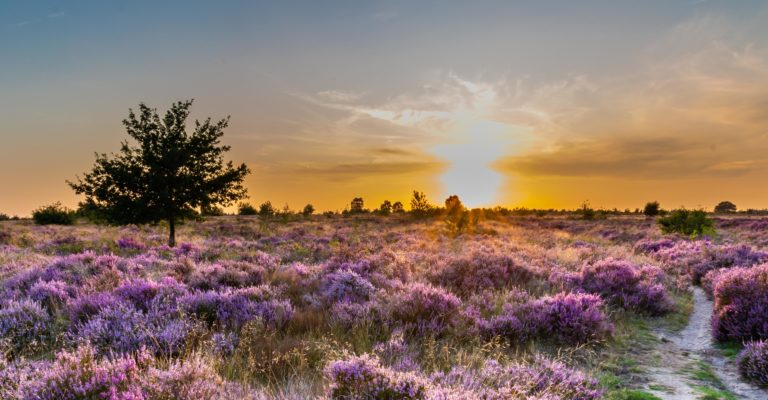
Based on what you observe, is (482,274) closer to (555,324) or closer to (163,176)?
(555,324)

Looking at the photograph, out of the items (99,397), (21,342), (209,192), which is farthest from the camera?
(209,192)

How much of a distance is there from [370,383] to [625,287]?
25.4 ft

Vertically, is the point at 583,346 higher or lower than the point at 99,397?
lower

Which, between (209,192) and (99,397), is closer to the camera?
(99,397)

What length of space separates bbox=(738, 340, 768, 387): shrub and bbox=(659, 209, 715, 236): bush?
22090mm

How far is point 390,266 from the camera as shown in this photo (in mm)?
11578

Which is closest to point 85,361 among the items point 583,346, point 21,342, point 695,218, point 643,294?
point 21,342

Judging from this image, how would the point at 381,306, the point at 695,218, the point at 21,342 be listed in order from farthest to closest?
1. the point at 695,218
2. the point at 381,306
3. the point at 21,342

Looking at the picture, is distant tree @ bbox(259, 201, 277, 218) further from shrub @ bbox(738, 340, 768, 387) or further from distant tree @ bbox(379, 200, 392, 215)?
shrub @ bbox(738, 340, 768, 387)

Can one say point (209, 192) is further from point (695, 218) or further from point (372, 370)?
point (695, 218)

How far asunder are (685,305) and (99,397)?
999cm

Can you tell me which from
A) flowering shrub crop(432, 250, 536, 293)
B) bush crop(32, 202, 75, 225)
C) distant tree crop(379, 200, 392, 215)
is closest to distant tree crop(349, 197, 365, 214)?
distant tree crop(379, 200, 392, 215)

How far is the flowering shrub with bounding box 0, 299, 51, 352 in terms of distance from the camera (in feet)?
17.8

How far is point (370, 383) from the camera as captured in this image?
327 cm
